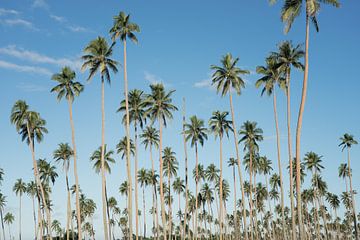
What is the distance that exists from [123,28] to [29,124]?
2552cm

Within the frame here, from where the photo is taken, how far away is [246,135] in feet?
202

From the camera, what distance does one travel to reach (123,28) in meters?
43.3

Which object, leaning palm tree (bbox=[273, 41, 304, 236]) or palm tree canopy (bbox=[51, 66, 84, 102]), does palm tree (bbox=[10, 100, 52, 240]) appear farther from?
leaning palm tree (bbox=[273, 41, 304, 236])

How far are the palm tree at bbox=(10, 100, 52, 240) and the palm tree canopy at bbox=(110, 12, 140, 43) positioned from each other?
2257 centimetres

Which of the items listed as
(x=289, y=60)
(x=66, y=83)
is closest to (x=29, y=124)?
(x=66, y=83)

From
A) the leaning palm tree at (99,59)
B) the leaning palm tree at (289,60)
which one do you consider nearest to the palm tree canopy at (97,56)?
the leaning palm tree at (99,59)

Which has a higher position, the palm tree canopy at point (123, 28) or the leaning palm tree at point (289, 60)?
the palm tree canopy at point (123, 28)

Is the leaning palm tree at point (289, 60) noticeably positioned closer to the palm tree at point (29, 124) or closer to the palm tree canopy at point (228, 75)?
the palm tree canopy at point (228, 75)

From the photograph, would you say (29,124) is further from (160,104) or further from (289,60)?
(289,60)

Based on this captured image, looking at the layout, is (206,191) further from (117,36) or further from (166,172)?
(117,36)

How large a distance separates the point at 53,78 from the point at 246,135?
31.8 metres

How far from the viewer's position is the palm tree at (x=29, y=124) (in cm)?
5697

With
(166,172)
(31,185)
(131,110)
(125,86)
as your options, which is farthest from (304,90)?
(31,185)

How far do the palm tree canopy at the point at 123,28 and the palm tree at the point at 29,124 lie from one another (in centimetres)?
2257
